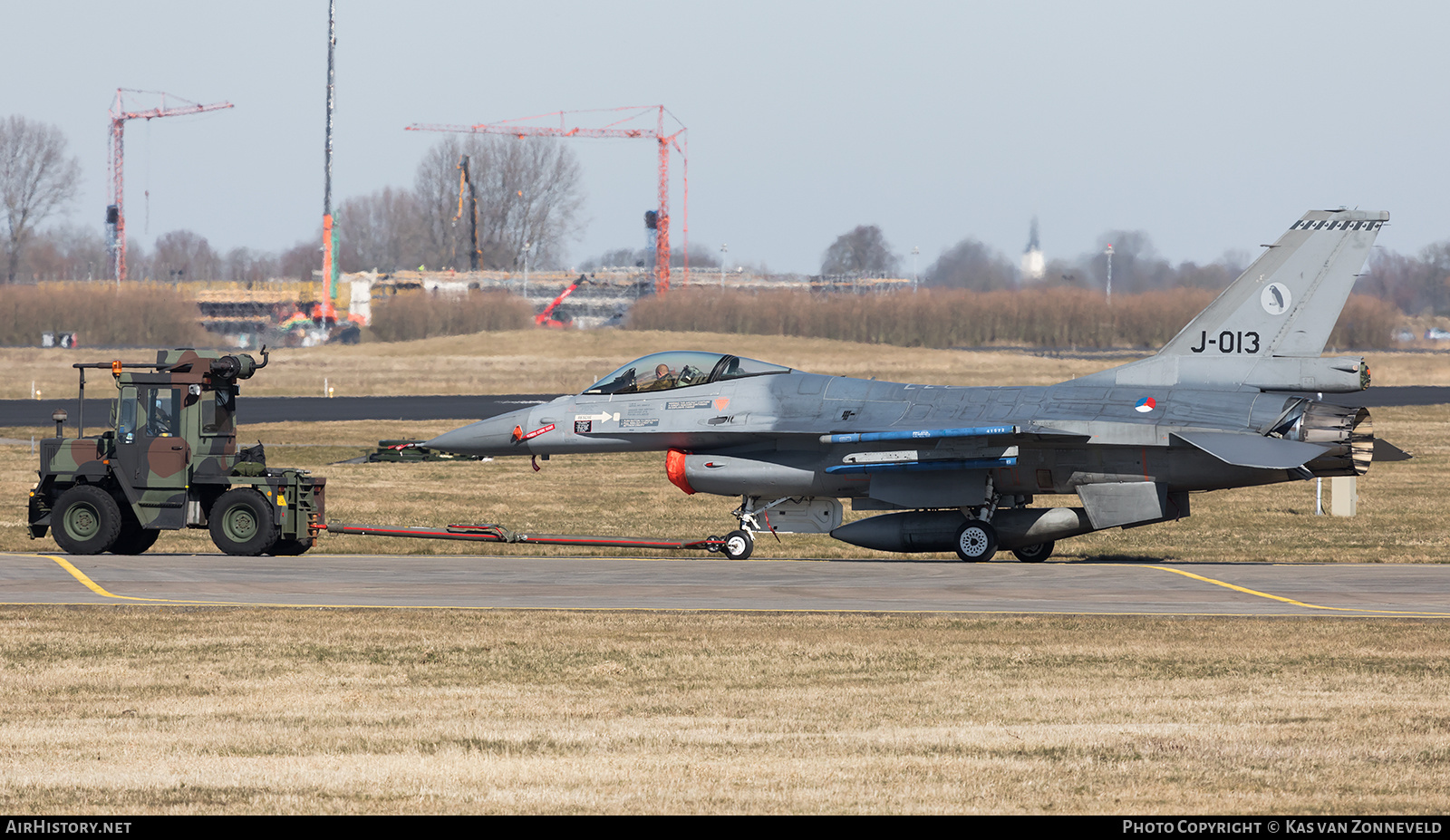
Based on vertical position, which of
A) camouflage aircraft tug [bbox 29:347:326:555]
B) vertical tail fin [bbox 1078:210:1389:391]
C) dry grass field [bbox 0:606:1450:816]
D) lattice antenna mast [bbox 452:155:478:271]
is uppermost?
lattice antenna mast [bbox 452:155:478:271]

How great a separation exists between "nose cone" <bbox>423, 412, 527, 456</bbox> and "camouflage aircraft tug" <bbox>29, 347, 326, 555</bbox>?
2.17m

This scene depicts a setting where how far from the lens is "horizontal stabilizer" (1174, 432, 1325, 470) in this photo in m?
19.1

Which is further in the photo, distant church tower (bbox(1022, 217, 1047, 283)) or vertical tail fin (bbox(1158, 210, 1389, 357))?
distant church tower (bbox(1022, 217, 1047, 283))

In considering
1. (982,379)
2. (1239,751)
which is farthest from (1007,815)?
(982,379)

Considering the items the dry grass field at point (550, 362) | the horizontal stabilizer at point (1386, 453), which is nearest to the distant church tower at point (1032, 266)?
the dry grass field at point (550, 362)

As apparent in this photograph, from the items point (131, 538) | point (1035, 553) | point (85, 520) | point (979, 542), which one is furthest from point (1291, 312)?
point (85, 520)

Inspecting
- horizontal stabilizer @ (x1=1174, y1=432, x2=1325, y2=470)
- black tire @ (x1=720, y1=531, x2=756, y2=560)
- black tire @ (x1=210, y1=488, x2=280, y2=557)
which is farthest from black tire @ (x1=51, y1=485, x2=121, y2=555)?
horizontal stabilizer @ (x1=1174, y1=432, x2=1325, y2=470)

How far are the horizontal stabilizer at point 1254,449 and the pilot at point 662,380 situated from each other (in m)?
7.20

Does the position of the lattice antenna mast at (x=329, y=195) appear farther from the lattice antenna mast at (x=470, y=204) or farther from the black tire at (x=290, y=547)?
the black tire at (x=290, y=547)

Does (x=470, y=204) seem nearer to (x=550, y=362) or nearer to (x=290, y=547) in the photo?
(x=550, y=362)

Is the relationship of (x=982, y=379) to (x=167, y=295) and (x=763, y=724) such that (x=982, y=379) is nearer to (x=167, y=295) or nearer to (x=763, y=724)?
(x=167, y=295)

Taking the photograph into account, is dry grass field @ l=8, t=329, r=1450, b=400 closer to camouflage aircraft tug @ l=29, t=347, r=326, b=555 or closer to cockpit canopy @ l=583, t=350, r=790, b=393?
cockpit canopy @ l=583, t=350, r=790, b=393
